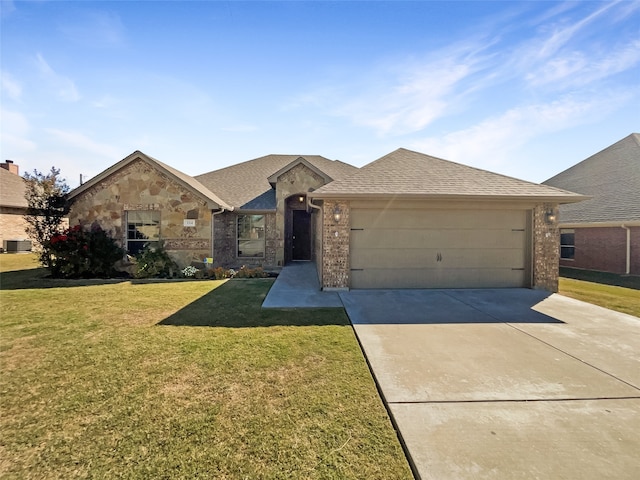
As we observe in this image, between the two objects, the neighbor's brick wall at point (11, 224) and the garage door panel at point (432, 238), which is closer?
the garage door panel at point (432, 238)

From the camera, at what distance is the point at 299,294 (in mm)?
7832

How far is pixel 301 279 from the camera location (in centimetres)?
1011

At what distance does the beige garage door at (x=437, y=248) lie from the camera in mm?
8336

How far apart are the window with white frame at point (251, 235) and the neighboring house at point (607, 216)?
13.5 m

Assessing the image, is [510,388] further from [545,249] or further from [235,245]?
[235,245]

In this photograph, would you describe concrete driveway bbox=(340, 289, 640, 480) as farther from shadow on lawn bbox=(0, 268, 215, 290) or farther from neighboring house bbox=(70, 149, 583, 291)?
shadow on lawn bbox=(0, 268, 215, 290)

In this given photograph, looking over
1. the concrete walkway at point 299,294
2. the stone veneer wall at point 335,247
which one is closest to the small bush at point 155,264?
the concrete walkway at point 299,294

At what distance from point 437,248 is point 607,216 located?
10.5 meters

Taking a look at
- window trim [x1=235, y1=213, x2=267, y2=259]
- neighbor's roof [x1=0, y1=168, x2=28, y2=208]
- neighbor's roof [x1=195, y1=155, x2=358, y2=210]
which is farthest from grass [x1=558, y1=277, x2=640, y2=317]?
neighbor's roof [x1=0, y1=168, x2=28, y2=208]

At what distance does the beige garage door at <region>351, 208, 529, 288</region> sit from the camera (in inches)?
328

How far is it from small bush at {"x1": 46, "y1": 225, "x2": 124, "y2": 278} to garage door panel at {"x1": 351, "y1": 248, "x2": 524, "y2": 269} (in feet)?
30.8

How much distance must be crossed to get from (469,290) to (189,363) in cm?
761

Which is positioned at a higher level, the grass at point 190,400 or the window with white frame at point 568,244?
the window with white frame at point 568,244

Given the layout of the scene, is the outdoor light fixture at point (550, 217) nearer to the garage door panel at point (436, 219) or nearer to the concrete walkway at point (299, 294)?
the garage door panel at point (436, 219)
